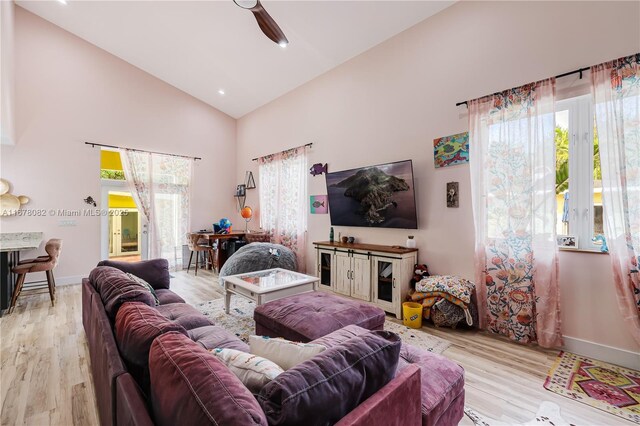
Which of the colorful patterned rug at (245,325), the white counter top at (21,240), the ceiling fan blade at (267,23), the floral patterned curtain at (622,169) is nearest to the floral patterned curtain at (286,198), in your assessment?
the colorful patterned rug at (245,325)

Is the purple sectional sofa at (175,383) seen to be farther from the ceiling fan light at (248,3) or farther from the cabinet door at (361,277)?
the ceiling fan light at (248,3)

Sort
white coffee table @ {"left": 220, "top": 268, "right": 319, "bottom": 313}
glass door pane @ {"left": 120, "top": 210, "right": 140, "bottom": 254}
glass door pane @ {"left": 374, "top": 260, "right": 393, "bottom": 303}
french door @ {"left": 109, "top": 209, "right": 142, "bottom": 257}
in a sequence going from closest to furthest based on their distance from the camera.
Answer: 1. white coffee table @ {"left": 220, "top": 268, "right": 319, "bottom": 313}
2. glass door pane @ {"left": 374, "top": 260, "right": 393, "bottom": 303}
3. french door @ {"left": 109, "top": 209, "right": 142, "bottom": 257}
4. glass door pane @ {"left": 120, "top": 210, "right": 140, "bottom": 254}

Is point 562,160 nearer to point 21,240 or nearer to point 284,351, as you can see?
point 284,351

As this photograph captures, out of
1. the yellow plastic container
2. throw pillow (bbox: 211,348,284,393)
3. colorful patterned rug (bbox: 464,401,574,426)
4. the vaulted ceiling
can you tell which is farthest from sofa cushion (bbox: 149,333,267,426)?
the vaulted ceiling

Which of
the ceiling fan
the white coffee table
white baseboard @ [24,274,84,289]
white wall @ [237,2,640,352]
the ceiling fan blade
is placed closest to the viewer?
white wall @ [237,2,640,352]

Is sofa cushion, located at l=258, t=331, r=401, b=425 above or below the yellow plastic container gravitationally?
above

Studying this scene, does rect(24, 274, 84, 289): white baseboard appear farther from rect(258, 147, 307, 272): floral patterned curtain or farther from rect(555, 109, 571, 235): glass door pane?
rect(555, 109, 571, 235): glass door pane

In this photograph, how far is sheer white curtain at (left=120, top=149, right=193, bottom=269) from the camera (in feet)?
18.4

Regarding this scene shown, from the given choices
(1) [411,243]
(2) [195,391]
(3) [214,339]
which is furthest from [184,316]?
(1) [411,243]

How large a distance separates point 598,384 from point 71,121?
7.56 meters

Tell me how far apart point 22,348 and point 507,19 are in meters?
5.72

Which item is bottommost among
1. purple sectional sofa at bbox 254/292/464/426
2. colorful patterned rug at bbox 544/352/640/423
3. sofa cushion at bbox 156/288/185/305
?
colorful patterned rug at bbox 544/352/640/423

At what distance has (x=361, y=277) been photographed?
376cm

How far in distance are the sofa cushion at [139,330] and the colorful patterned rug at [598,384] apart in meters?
2.62
